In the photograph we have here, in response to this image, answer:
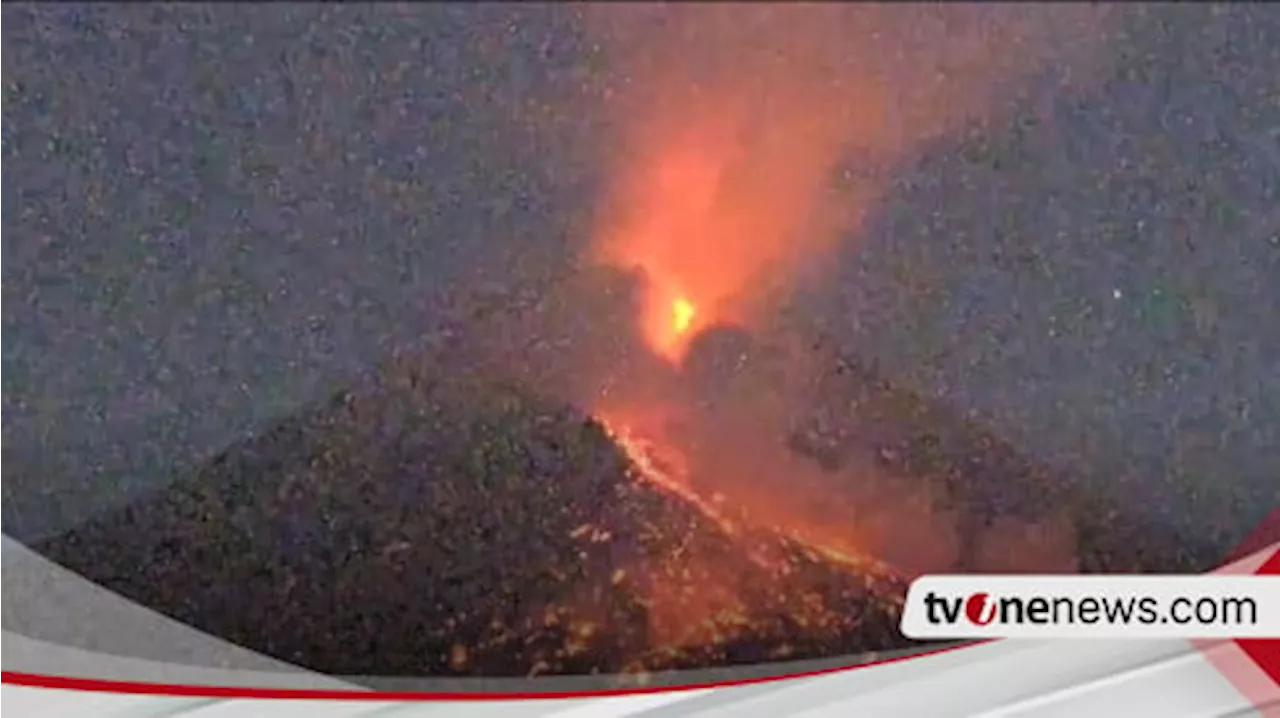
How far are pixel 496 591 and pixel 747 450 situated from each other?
0.11 meters

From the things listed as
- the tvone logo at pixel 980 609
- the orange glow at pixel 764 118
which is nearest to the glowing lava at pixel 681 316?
the orange glow at pixel 764 118

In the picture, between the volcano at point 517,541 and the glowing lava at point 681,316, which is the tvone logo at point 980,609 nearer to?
the volcano at point 517,541

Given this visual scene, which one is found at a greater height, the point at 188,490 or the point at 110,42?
the point at 110,42

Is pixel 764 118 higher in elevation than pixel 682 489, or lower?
higher

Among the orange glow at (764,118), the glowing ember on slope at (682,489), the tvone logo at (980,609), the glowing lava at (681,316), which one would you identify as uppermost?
the orange glow at (764,118)

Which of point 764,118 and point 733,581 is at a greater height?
point 764,118

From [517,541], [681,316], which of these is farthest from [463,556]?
[681,316]

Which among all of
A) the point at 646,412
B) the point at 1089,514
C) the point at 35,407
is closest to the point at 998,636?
the point at 1089,514

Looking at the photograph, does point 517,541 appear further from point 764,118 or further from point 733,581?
point 764,118

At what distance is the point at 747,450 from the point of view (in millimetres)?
711

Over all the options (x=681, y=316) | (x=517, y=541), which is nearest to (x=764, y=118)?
(x=681, y=316)

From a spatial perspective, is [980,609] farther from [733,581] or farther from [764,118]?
[764,118]

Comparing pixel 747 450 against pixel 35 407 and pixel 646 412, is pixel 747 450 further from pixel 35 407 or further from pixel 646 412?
pixel 35 407

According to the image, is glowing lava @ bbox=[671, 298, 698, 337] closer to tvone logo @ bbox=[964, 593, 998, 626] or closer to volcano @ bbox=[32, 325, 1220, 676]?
volcano @ bbox=[32, 325, 1220, 676]
